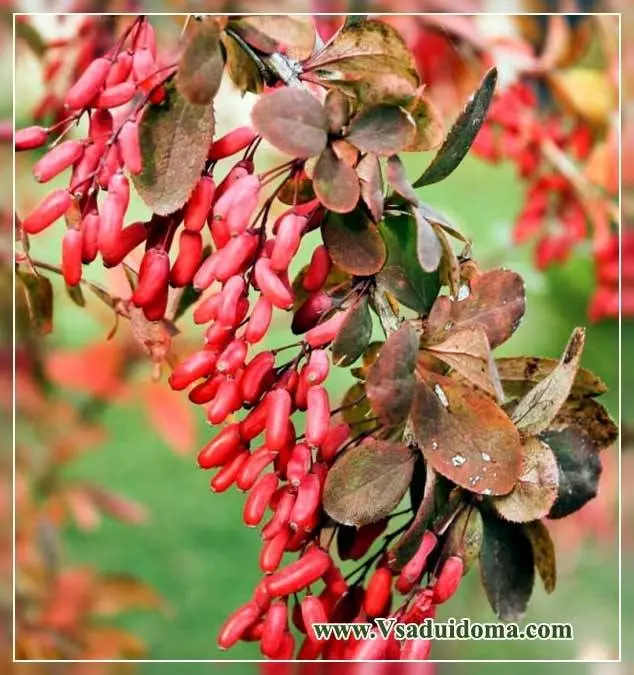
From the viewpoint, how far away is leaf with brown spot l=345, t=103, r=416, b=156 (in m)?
0.44

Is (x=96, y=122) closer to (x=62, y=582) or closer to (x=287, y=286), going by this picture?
(x=287, y=286)

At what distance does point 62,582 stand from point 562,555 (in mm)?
381

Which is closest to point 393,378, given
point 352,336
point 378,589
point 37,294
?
point 352,336

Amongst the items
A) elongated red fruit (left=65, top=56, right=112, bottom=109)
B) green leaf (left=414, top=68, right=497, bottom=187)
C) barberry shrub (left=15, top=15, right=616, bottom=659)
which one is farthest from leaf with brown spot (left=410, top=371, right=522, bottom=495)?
elongated red fruit (left=65, top=56, right=112, bottom=109)

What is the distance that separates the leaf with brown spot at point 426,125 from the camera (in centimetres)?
47

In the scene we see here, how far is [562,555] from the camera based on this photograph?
2.51 feet

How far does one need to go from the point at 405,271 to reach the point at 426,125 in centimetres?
7

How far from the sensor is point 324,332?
48 cm

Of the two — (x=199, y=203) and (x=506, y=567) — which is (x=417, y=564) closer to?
(x=506, y=567)

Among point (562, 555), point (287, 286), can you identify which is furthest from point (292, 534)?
point (562, 555)

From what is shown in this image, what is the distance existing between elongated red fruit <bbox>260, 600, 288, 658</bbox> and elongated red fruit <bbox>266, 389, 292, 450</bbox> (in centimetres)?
10

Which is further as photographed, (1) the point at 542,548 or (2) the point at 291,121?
(1) the point at 542,548

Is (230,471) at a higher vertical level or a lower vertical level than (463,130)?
lower

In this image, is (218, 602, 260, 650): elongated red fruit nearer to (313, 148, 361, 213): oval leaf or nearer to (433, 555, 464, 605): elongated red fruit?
(433, 555, 464, 605): elongated red fruit
